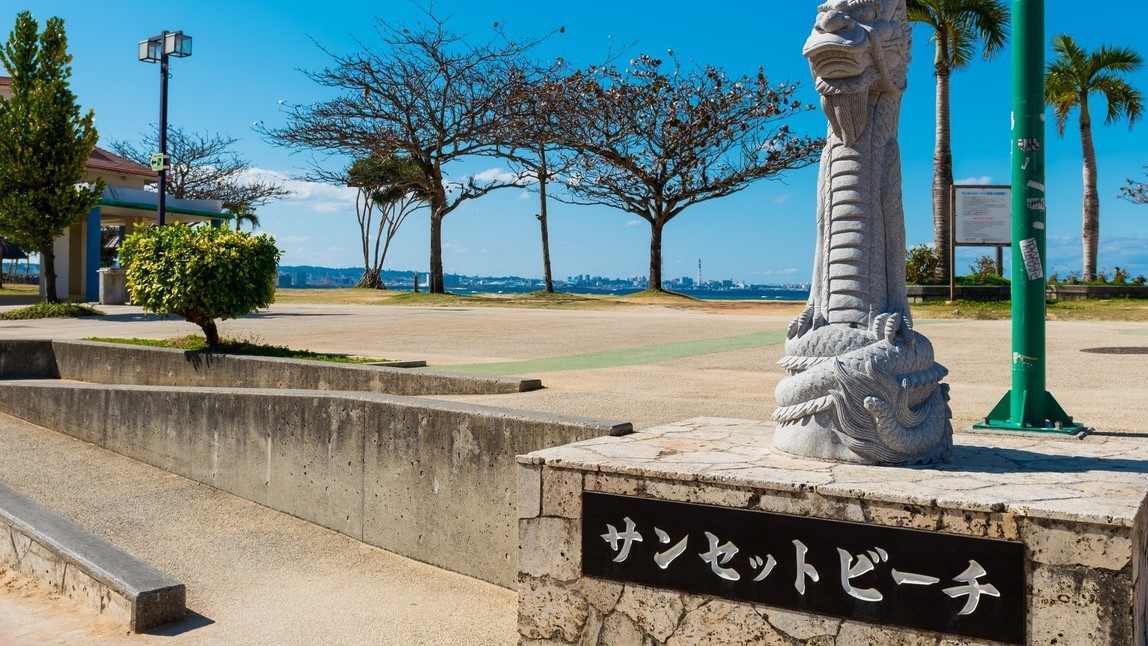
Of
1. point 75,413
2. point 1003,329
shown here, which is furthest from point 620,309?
point 75,413

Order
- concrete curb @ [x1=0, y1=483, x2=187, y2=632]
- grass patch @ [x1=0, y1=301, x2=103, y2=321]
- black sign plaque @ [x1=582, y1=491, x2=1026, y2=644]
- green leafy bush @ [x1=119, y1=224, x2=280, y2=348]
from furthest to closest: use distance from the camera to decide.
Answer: grass patch @ [x1=0, y1=301, x2=103, y2=321] → green leafy bush @ [x1=119, y1=224, x2=280, y2=348] → concrete curb @ [x1=0, y1=483, x2=187, y2=632] → black sign plaque @ [x1=582, y1=491, x2=1026, y2=644]

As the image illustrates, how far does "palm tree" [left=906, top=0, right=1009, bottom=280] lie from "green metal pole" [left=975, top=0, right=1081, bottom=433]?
18.5m

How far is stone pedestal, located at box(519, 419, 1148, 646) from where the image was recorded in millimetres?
3311

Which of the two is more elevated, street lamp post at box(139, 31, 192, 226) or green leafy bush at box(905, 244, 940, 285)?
street lamp post at box(139, 31, 192, 226)

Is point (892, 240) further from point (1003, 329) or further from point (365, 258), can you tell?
point (365, 258)

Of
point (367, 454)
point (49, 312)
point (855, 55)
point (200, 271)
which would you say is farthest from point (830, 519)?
point (49, 312)

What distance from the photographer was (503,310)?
23.4 metres

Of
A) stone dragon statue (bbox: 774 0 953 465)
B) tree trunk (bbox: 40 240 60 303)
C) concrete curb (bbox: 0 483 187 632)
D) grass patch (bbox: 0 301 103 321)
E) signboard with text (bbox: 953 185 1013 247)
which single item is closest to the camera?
stone dragon statue (bbox: 774 0 953 465)

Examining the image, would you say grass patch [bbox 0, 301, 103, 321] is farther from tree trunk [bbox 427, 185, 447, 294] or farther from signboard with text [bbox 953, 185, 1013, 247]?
signboard with text [bbox 953, 185, 1013, 247]

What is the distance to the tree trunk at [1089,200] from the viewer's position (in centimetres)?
2944

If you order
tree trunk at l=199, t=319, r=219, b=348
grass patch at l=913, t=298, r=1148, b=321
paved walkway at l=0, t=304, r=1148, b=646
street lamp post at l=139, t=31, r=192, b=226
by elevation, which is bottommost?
paved walkway at l=0, t=304, r=1148, b=646

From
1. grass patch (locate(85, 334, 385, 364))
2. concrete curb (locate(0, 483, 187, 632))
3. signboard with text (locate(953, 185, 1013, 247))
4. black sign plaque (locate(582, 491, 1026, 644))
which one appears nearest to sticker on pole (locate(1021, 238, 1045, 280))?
black sign plaque (locate(582, 491, 1026, 644))

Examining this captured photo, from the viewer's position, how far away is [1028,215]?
611 cm

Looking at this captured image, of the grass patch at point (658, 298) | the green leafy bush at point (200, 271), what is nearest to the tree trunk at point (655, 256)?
the grass patch at point (658, 298)
